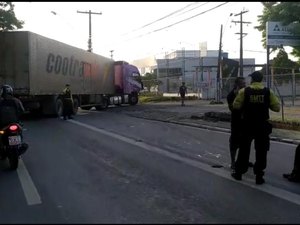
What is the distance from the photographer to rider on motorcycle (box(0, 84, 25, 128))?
10703 mm

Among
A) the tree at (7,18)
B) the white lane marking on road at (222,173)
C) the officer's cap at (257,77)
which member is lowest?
the white lane marking on road at (222,173)

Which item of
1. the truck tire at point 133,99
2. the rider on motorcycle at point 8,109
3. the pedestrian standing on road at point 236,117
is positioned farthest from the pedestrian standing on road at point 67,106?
the truck tire at point 133,99

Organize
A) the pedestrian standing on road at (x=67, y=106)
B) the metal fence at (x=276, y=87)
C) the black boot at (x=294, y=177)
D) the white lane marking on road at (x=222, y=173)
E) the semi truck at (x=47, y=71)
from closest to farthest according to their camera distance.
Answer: the white lane marking on road at (x=222, y=173) → the black boot at (x=294, y=177) → the semi truck at (x=47, y=71) → the pedestrian standing on road at (x=67, y=106) → the metal fence at (x=276, y=87)

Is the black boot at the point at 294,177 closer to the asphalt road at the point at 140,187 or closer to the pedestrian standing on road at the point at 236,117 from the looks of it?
the asphalt road at the point at 140,187

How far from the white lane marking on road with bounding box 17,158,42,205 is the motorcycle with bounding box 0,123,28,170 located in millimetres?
224

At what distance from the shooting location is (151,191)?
27.1 ft

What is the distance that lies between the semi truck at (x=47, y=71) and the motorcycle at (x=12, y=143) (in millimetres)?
13006

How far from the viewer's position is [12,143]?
10398mm

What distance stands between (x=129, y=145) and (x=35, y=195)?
Result: 6.60 metres

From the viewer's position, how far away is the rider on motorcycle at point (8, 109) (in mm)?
10703

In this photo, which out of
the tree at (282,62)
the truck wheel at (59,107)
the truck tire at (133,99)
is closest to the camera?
the truck wheel at (59,107)

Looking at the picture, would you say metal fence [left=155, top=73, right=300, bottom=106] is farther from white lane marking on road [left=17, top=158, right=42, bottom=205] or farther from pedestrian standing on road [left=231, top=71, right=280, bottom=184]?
white lane marking on road [left=17, top=158, right=42, bottom=205]

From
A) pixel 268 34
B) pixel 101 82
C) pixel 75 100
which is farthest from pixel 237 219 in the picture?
pixel 101 82

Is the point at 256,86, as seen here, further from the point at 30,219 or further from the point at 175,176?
the point at 30,219
